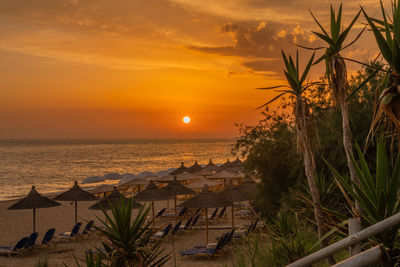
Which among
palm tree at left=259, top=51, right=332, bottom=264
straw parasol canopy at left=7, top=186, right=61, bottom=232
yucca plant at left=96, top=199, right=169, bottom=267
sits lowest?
straw parasol canopy at left=7, top=186, right=61, bottom=232

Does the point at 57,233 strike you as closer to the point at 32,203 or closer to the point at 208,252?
the point at 32,203

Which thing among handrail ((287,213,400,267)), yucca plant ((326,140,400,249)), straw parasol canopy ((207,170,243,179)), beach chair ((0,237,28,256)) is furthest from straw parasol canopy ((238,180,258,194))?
handrail ((287,213,400,267))

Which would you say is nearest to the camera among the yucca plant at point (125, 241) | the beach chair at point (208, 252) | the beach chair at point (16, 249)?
the yucca plant at point (125, 241)

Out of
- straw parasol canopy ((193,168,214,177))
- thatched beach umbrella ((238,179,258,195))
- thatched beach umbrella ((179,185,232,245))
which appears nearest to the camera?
thatched beach umbrella ((179,185,232,245))

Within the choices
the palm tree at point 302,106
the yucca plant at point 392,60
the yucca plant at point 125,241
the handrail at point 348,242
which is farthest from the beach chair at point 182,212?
the handrail at point 348,242

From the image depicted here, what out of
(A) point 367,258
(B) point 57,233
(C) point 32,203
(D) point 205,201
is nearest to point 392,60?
(A) point 367,258

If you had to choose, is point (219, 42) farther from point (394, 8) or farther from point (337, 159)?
point (394, 8)

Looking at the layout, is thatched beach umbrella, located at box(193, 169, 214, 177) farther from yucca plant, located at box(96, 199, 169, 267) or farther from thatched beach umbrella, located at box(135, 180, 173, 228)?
yucca plant, located at box(96, 199, 169, 267)

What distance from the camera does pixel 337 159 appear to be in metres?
13.6

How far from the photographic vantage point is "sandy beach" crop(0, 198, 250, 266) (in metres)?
13.1

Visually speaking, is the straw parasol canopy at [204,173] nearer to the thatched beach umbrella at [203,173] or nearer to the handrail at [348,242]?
the thatched beach umbrella at [203,173]

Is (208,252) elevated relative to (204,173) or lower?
lower

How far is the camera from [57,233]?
18.4 meters

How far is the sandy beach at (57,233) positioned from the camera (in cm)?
1308
